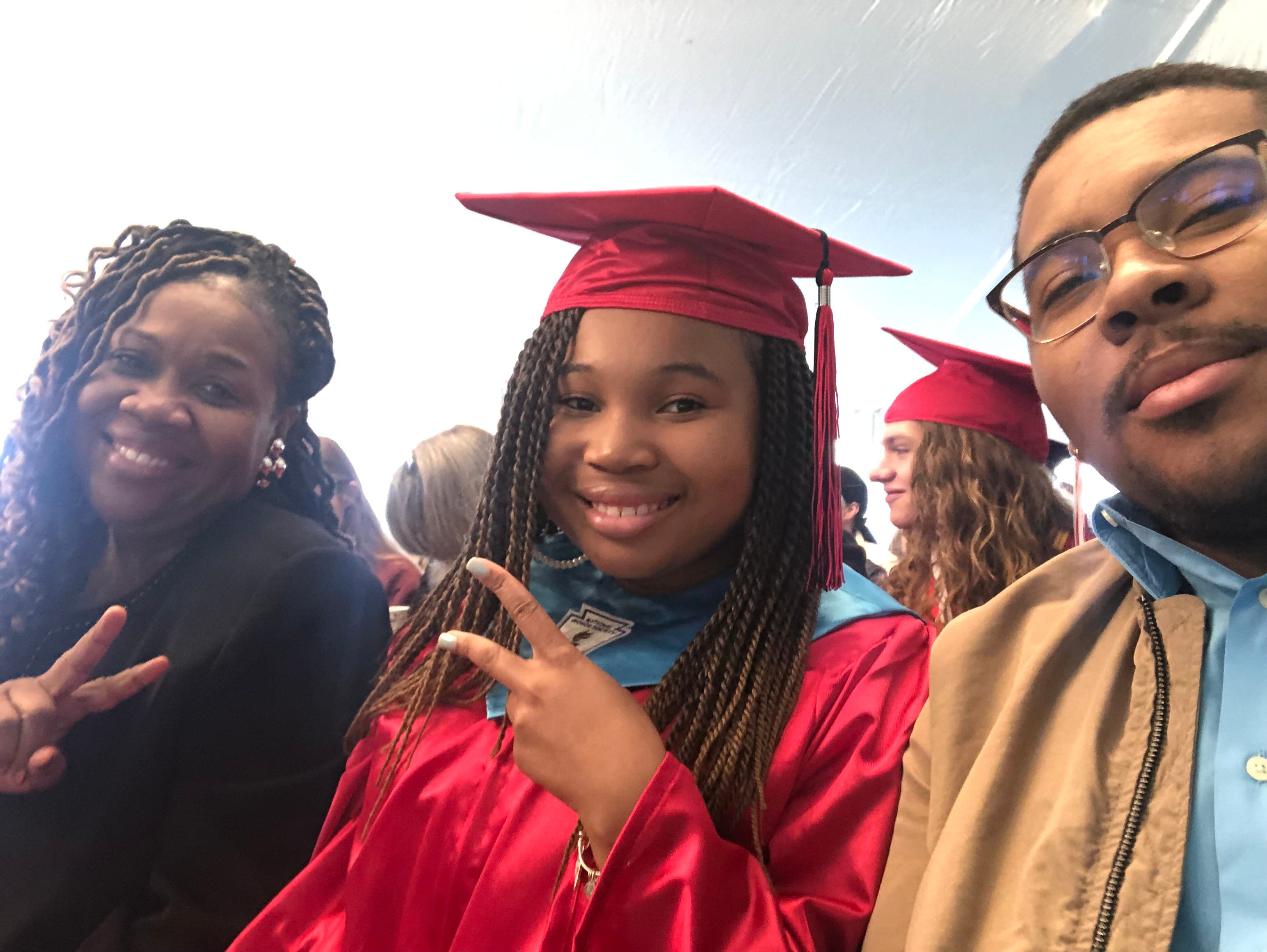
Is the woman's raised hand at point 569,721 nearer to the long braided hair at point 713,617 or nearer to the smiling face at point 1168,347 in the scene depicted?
the long braided hair at point 713,617

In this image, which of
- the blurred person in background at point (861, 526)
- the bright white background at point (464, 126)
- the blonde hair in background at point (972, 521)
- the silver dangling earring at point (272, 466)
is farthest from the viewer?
the blurred person in background at point (861, 526)

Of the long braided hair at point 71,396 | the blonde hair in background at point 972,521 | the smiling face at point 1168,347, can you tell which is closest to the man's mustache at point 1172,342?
the smiling face at point 1168,347

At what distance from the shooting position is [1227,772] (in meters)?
0.52

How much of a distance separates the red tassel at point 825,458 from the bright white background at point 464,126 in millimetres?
243

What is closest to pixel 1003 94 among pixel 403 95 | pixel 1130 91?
pixel 1130 91

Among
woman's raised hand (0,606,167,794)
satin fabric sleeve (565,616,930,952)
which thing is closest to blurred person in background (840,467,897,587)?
satin fabric sleeve (565,616,930,952)

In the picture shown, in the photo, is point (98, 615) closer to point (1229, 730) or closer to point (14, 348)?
point (14, 348)

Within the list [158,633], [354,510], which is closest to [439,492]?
[354,510]

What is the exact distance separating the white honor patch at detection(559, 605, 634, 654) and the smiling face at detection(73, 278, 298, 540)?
18.8 inches

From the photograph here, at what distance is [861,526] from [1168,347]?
2585 millimetres

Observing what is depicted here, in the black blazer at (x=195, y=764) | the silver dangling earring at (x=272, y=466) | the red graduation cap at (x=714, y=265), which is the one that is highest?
the red graduation cap at (x=714, y=265)

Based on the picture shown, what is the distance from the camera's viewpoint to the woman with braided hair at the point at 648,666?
0.63 metres

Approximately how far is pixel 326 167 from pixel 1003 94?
1.47 meters

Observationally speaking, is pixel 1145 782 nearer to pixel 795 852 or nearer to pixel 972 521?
pixel 795 852
